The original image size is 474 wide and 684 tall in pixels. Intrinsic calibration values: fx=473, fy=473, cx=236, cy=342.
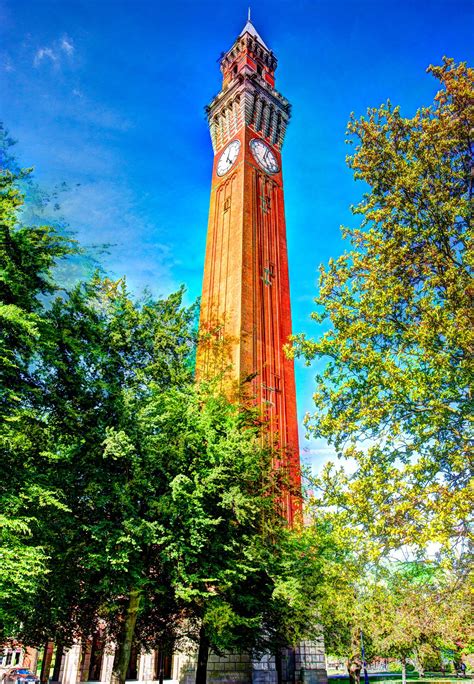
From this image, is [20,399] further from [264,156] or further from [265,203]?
[264,156]

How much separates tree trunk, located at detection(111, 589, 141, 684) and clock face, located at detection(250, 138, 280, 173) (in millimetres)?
42412

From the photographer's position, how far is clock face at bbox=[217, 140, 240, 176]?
4851 cm

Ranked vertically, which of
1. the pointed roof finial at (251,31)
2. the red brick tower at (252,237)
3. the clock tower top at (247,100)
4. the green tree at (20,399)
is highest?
the pointed roof finial at (251,31)

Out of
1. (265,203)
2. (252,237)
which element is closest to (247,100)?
(265,203)

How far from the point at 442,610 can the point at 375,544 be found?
3061 mm

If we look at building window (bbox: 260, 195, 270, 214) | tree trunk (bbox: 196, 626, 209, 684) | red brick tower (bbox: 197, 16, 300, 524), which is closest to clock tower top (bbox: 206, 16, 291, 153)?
red brick tower (bbox: 197, 16, 300, 524)

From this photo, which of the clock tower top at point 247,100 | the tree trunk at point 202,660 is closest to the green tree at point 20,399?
the tree trunk at point 202,660

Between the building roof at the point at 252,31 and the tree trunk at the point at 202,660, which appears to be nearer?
the tree trunk at the point at 202,660

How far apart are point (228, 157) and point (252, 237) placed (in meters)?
11.6

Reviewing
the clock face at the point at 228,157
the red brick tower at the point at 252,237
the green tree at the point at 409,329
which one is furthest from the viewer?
the clock face at the point at 228,157

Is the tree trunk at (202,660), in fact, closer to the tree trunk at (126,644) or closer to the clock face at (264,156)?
the tree trunk at (126,644)

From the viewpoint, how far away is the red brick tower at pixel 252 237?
38.1m

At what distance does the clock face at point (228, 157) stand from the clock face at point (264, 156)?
1.67 metres

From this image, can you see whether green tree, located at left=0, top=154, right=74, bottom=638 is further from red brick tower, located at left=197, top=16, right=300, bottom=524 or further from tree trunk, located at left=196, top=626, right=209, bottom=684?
red brick tower, located at left=197, top=16, right=300, bottom=524
